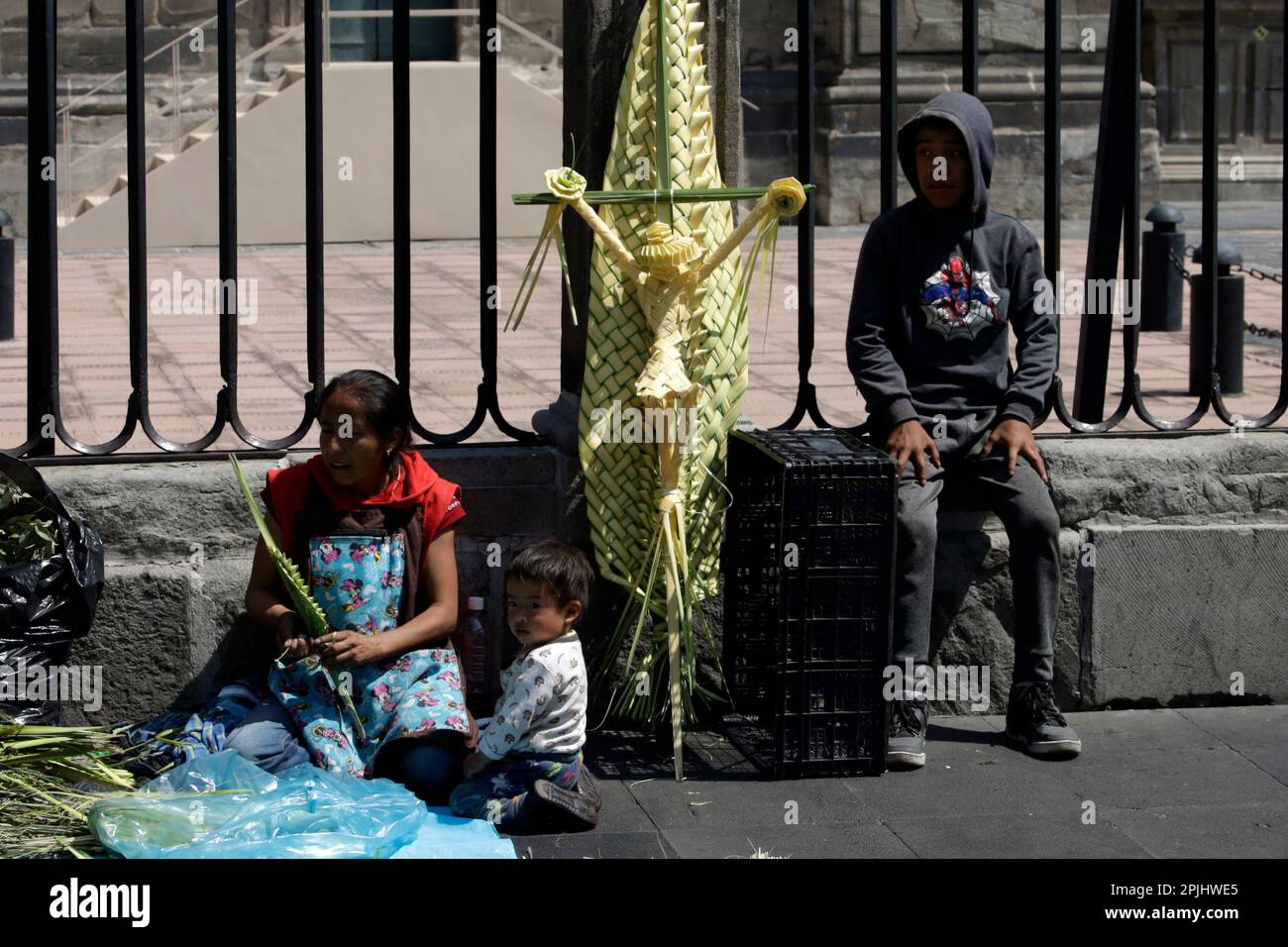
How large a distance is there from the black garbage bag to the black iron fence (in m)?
0.32

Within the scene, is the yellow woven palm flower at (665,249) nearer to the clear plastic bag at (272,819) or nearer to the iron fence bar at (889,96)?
the iron fence bar at (889,96)

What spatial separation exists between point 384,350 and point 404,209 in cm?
286

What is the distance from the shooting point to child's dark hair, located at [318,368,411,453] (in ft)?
14.3

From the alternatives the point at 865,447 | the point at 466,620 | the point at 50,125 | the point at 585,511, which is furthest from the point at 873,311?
the point at 50,125

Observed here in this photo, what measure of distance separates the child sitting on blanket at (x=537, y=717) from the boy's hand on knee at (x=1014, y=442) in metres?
1.18

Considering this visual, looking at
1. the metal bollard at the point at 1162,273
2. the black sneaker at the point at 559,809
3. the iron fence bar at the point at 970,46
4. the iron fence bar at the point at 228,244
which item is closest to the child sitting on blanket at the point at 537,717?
the black sneaker at the point at 559,809

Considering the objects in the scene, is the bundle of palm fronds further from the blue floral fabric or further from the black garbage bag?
the blue floral fabric

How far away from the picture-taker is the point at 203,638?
472cm

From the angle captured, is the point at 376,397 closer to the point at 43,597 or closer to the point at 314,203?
the point at 314,203

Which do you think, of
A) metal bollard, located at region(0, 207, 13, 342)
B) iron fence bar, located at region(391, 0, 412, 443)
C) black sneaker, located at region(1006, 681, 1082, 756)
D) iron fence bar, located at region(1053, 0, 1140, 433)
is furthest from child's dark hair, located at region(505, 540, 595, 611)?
metal bollard, located at region(0, 207, 13, 342)

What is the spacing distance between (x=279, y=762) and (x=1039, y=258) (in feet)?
7.71

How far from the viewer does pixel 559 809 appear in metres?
4.17

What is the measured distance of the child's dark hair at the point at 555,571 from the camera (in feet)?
14.0

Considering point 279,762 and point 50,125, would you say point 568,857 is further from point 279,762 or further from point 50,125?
point 50,125
